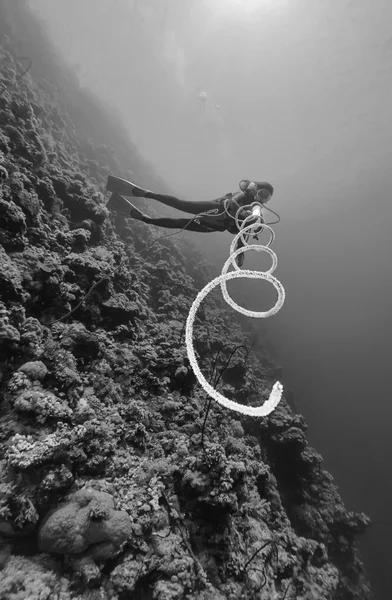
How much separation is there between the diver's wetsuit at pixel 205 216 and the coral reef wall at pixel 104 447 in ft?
6.22

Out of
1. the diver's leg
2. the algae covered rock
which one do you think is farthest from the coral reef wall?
the diver's leg

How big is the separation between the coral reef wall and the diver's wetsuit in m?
1.90

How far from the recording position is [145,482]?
342 cm

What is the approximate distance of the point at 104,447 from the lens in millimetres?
3396

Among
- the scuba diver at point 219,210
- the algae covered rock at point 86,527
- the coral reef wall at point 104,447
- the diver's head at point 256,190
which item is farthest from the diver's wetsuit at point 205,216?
the algae covered rock at point 86,527

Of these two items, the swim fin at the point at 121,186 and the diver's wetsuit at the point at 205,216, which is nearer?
the diver's wetsuit at the point at 205,216

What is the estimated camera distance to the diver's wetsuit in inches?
230

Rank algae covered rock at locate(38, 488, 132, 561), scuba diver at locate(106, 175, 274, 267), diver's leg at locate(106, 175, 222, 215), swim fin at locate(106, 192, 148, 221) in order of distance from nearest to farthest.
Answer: algae covered rock at locate(38, 488, 132, 561) → scuba diver at locate(106, 175, 274, 267) → diver's leg at locate(106, 175, 222, 215) → swim fin at locate(106, 192, 148, 221)

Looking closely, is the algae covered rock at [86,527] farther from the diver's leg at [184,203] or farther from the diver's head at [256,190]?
the diver's head at [256,190]

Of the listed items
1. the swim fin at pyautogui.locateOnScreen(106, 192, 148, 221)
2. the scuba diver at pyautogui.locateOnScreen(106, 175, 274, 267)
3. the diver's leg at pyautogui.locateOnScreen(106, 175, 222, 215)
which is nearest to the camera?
the scuba diver at pyautogui.locateOnScreen(106, 175, 274, 267)

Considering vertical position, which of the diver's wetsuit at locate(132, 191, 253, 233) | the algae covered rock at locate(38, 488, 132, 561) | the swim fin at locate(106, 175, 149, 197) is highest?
the swim fin at locate(106, 175, 149, 197)

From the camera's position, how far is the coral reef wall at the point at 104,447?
254 centimetres

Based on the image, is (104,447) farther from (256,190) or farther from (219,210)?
(256,190)

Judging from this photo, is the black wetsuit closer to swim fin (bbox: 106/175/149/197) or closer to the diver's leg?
the diver's leg
